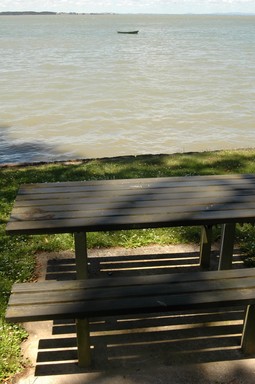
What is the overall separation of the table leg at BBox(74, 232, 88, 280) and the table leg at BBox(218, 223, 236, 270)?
127 centimetres

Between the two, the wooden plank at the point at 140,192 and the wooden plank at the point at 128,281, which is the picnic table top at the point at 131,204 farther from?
the wooden plank at the point at 128,281

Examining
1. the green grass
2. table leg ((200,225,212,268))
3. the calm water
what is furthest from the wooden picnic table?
the calm water

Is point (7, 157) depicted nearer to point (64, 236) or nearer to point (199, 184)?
point (64, 236)

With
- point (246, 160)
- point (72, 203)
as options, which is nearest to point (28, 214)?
point (72, 203)

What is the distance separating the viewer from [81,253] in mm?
3869

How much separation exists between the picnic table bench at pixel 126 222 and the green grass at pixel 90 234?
68 cm

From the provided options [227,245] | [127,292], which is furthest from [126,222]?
[227,245]

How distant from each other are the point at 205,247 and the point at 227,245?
1.42 feet

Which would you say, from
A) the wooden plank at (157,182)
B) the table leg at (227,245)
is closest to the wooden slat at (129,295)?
the table leg at (227,245)

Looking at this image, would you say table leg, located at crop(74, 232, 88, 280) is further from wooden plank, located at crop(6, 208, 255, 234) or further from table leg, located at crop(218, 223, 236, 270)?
table leg, located at crop(218, 223, 236, 270)

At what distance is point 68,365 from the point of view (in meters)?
3.35

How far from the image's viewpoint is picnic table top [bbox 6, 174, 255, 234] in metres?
3.45

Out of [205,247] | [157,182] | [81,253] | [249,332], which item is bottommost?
[205,247]

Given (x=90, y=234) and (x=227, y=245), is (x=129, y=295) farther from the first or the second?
(x=90, y=234)
